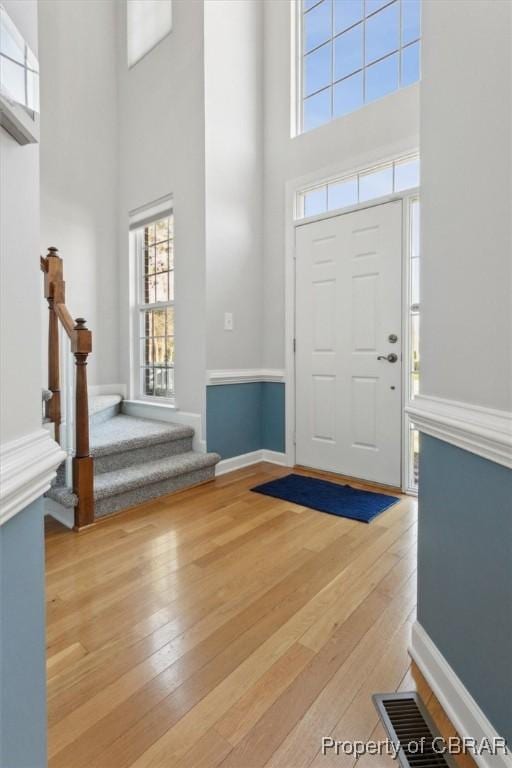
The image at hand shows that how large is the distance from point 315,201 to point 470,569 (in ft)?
9.95

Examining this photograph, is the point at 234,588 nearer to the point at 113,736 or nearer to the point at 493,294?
the point at 113,736

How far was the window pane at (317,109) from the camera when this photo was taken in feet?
10.8

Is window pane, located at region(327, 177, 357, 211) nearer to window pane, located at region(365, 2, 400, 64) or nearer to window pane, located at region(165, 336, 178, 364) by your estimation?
window pane, located at region(365, 2, 400, 64)

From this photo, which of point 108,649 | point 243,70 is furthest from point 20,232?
point 243,70

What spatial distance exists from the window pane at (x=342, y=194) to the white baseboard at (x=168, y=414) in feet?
6.46

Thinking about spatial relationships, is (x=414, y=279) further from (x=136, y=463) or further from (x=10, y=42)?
(x=10, y=42)

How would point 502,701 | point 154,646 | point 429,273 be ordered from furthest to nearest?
point 154,646 → point 429,273 → point 502,701

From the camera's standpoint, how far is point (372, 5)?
122 inches

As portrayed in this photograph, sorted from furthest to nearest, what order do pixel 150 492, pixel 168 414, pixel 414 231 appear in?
pixel 168 414, pixel 414 231, pixel 150 492

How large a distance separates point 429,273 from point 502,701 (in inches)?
42.2

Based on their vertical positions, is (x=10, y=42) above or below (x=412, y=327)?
above

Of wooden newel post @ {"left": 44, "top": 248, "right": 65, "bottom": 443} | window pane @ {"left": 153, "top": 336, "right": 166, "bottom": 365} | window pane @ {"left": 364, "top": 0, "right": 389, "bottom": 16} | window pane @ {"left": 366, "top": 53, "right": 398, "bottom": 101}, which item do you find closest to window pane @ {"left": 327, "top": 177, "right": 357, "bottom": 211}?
window pane @ {"left": 366, "top": 53, "right": 398, "bottom": 101}

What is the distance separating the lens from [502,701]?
0.88m

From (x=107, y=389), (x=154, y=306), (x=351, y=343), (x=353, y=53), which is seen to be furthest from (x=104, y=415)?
(x=353, y=53)
